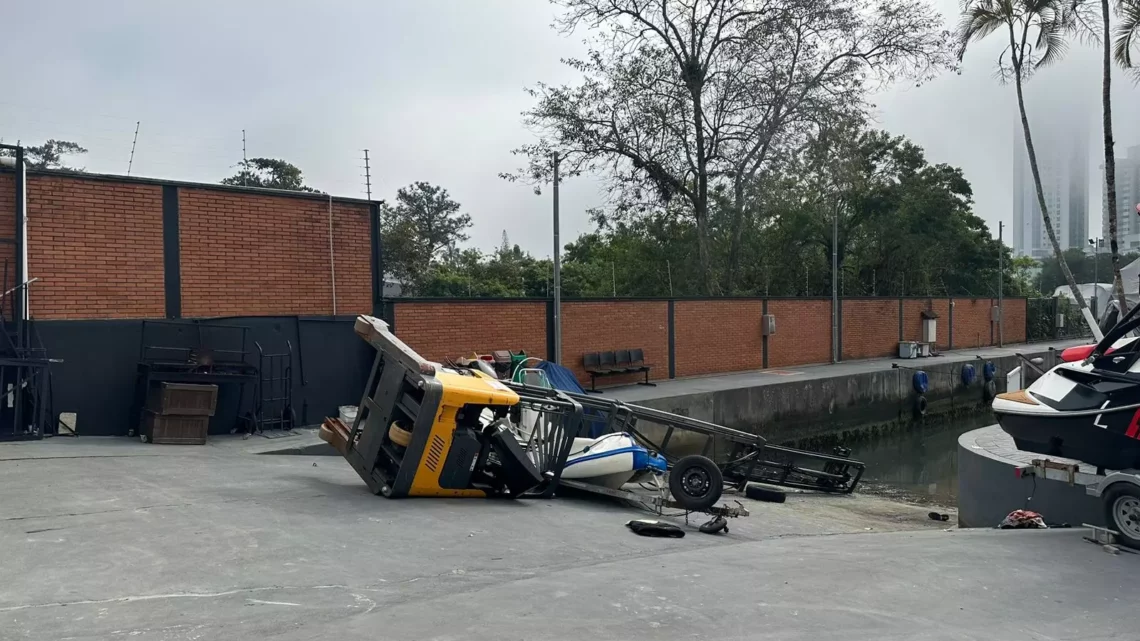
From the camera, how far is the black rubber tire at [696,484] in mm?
9047

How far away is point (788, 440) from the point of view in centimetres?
2153

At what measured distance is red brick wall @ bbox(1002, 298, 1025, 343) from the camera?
40.6 m

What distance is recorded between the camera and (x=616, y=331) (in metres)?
20.4

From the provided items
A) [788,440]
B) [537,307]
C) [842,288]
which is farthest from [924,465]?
[842,288]

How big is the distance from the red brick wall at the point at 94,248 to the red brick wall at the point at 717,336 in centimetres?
1346

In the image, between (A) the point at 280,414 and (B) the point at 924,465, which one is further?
(B) the point at 924,465

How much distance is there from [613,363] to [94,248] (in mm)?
11600

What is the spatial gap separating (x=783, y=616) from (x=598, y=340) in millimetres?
15034

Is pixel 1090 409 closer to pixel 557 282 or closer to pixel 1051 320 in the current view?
pixel 557 282

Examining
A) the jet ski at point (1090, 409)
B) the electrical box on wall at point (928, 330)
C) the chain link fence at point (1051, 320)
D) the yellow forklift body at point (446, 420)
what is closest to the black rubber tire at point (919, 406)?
the electrical box on wall at point (928, 330)

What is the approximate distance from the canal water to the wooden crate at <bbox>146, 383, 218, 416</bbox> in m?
11.2

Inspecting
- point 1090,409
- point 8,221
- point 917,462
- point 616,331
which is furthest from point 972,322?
point 8,221

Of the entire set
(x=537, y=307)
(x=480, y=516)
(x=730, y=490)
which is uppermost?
(x=537, y=307)

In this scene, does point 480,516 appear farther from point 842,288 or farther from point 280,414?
point 842,288
